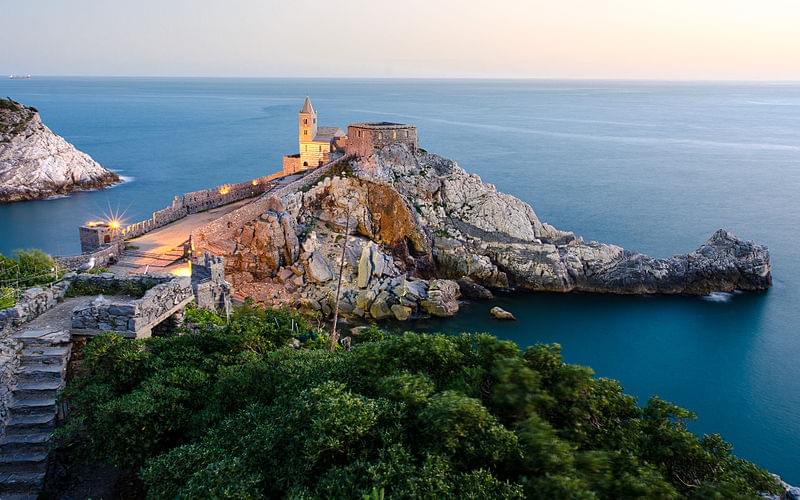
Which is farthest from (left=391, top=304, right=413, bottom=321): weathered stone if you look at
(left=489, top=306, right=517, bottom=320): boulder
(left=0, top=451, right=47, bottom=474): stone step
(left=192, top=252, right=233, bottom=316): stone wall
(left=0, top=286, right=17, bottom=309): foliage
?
(left=0, top=451, right=47, bottom=474): stone step

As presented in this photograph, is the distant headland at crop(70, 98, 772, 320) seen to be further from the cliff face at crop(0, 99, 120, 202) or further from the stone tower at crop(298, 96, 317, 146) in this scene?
the cliff face at crop(0, 99, 120, 202)

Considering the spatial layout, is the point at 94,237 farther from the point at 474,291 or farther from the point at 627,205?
the point at 627,205

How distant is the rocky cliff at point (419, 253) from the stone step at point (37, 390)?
20606 mm

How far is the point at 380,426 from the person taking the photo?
7.56 metres

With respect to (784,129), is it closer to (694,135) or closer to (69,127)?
(694,135)

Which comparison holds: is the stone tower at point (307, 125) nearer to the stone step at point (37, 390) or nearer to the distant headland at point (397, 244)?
the distant headland at point (397, 244)

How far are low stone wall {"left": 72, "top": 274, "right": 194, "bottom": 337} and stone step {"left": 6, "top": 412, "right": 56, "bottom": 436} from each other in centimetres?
178

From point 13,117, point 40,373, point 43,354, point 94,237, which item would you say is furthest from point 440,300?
point 13,117

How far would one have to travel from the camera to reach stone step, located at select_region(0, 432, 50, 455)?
9867 mm

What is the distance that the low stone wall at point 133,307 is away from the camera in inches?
446

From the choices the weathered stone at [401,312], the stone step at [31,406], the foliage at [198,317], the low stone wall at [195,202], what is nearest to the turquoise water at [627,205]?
the weathered stone at [401,312]

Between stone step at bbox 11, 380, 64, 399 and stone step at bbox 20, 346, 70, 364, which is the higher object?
stone step at bbox 20, 346, 70, 364

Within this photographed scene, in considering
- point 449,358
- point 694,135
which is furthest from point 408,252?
point 694,135

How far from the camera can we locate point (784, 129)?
4535 inches
